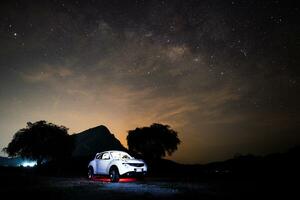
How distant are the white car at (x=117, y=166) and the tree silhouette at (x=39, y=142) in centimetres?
3709

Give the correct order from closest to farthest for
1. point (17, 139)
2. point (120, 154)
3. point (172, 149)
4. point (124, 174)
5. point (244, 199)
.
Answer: point (244, 199) < point (124, 174) < point (120, 154) < point (17, 139) < point (172, 149)

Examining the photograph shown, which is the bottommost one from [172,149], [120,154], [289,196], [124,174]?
[289,196]

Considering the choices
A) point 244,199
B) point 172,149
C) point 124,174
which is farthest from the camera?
point 172,149

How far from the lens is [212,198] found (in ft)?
36.8

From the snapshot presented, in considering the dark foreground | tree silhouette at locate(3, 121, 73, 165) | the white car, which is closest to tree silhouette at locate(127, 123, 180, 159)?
tree silhouette at locate(3, 121, 73, 165)

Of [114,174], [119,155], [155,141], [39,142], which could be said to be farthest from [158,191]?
[155,141]

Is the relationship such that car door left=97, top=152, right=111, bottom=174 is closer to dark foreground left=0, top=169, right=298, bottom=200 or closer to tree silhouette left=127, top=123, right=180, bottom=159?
dark foreground left=0, top=169, right=298, bottom=200

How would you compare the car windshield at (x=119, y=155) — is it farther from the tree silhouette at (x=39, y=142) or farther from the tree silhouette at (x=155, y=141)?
the tree silhouette at (x=155, y=141)

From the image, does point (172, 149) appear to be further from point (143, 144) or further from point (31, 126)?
point (31, 126)

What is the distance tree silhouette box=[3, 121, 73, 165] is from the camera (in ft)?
181

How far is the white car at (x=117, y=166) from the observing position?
62.5 ft

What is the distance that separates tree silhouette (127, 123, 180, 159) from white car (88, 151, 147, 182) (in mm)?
51988

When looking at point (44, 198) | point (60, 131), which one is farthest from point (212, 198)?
point (60, 131)

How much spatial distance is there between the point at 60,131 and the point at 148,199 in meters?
50.2
